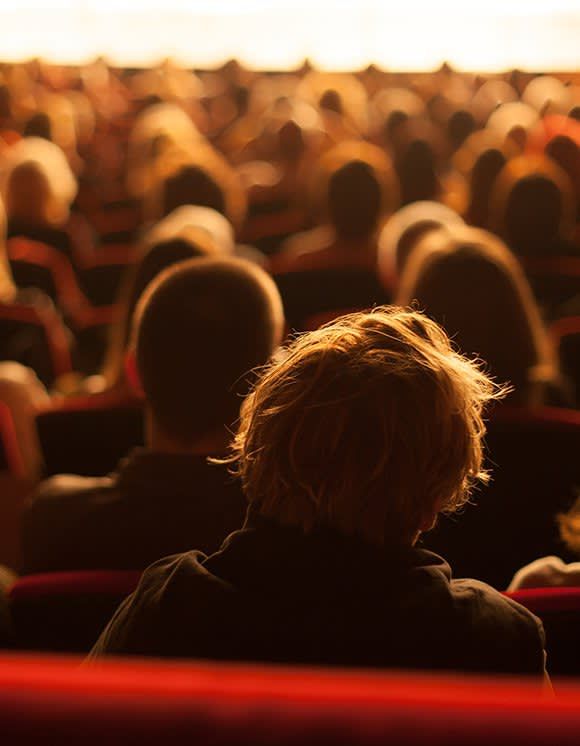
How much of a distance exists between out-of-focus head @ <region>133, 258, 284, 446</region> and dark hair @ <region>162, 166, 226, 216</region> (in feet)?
9.72

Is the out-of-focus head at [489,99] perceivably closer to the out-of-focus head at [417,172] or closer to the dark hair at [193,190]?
the out-of-focus head at [417,172]

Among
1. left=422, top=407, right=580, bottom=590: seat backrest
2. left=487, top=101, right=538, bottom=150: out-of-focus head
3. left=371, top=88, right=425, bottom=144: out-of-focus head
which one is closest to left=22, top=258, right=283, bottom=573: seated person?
left=422, top=407, right=580, bottom=590: seat backrest

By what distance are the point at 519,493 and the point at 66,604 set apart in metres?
1.08

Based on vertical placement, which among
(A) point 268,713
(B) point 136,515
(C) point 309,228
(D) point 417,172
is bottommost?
(C) point 309,228

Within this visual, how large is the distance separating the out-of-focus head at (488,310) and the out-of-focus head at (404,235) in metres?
1.34

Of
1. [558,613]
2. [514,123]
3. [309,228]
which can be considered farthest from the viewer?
[514,123]

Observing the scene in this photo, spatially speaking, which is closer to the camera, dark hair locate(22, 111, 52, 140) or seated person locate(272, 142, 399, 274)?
seated person locate(272, 142, 399, 274)

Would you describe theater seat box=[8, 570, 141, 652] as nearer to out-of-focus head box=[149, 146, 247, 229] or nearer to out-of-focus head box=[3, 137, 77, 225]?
out-of-focus head box=[149, 146, 247, 229]

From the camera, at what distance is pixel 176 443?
195 cm

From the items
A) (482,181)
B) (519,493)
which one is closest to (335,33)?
→ (482,181)

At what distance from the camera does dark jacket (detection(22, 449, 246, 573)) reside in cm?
174

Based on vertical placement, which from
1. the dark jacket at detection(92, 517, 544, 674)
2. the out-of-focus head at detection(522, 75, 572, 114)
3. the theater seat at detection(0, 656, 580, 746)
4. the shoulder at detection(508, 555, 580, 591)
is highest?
the theater seat at detection(0, 656, 580, 746)

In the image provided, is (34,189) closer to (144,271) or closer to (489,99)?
(144,271)

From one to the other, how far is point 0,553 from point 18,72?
37.6 ft
